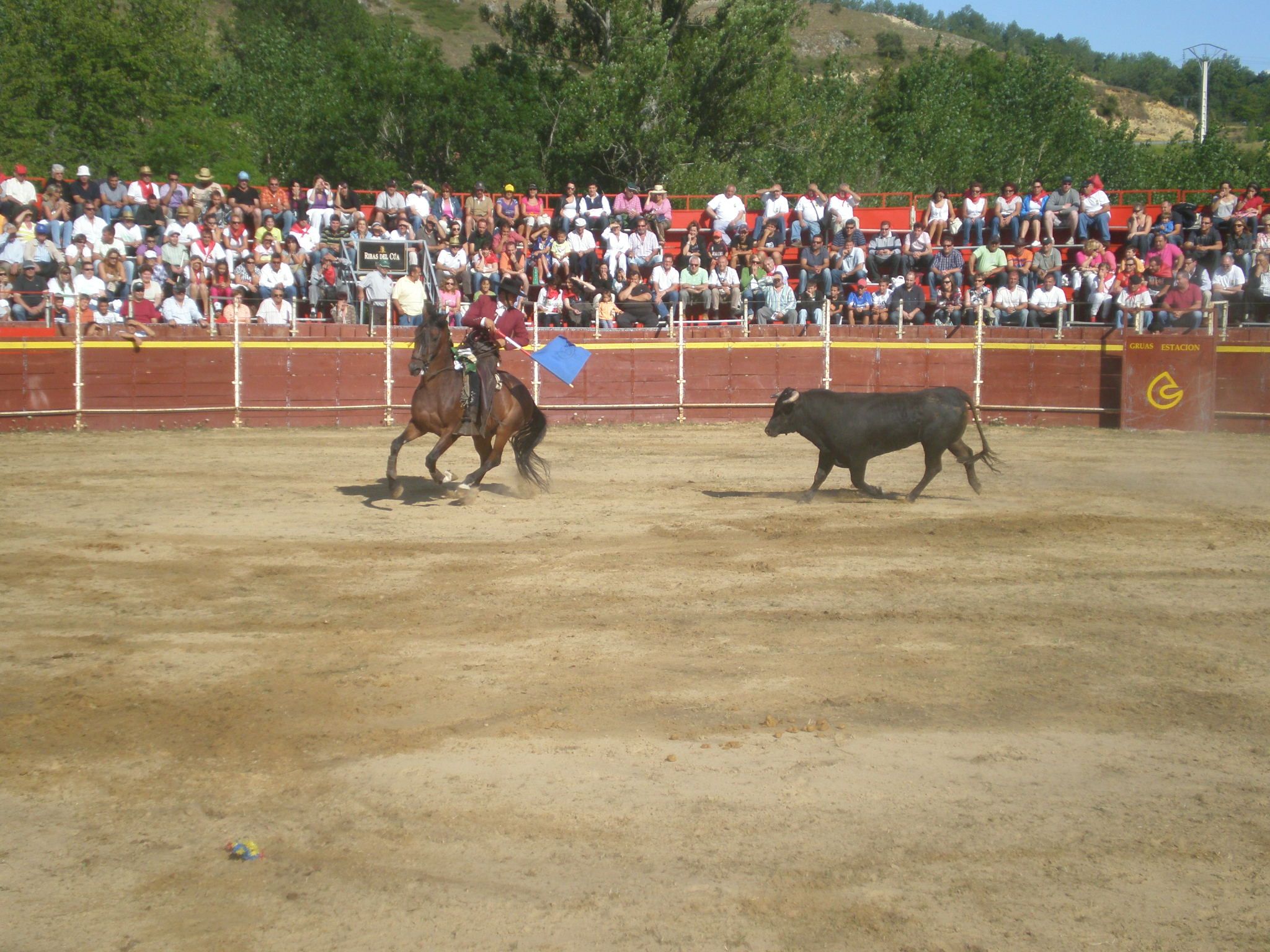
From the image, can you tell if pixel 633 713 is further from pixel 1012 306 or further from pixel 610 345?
pixel 1012 306

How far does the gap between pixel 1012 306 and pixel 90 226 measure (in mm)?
15997

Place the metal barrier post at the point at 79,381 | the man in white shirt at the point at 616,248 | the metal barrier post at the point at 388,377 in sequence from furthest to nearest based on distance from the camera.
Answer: the man in white shirt at the point at 616,248, the metal barrier post at the point at 388,377, the metal barrier post at the point at 79,381

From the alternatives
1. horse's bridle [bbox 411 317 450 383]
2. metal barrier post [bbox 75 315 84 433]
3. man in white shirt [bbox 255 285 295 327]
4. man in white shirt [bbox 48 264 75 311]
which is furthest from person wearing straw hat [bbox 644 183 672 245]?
horse's bridle [bbox 411 317 450 383]

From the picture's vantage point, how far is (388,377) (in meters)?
20.5

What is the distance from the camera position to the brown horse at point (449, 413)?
41.9 feet

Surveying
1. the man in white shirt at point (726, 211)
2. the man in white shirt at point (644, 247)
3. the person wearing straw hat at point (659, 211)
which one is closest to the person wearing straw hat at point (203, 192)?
the man in white shirt at point (644, 247)

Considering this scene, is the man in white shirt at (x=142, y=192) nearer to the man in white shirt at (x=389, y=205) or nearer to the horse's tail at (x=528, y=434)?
the man in white shirt at (x=389, y=205)

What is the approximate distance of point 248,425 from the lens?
791 inches

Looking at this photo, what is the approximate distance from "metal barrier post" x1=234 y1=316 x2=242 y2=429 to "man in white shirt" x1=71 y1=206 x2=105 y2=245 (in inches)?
157

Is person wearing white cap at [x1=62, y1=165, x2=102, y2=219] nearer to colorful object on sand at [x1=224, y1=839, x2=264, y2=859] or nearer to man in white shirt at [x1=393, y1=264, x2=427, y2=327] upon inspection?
man in white shirt at [x1=393, y1=264, x2=427, y2=327]

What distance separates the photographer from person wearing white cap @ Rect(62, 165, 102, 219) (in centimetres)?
2258

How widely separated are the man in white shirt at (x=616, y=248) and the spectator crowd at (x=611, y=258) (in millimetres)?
49

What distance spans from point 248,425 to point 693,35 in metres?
28.3

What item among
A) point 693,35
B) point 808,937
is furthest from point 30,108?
point 808,937
